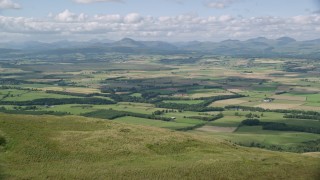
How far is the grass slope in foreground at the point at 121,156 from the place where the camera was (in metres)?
Answer: 49.8

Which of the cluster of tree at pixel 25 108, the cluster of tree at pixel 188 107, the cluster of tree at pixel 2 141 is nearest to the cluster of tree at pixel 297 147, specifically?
the cluster of tree at pixel 2 141

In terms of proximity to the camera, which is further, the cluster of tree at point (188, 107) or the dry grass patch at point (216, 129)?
the cluster of tree at point (188, 107)

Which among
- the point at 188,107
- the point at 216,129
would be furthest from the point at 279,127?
the point at 188,107

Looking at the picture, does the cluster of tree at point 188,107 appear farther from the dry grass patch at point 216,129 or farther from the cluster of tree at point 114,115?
the dry grass patch at point 216,129

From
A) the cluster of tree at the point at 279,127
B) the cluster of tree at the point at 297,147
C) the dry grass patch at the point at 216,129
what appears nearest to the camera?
the cluster of tree at the point at 297,147

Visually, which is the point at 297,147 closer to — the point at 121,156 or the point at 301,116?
the point at 301,116

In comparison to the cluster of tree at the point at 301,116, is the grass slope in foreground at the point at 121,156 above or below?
above

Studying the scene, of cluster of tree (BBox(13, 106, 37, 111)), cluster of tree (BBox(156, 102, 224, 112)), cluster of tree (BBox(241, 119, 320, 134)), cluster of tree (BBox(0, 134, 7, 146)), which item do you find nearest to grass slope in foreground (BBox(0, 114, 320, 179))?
cluster of tree (BBox(0, 134, 7, 146))

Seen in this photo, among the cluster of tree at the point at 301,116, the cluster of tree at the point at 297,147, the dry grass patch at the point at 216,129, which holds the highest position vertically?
the cluster of tree at the point at 301,116

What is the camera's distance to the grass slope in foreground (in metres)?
49.8

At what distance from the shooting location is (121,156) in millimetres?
57156

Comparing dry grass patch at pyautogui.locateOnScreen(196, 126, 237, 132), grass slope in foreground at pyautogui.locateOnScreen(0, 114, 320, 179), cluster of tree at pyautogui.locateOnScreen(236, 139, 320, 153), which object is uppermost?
grass slope in foreground at pyautogui.locateOnScreen(0, 114, 320, 179)

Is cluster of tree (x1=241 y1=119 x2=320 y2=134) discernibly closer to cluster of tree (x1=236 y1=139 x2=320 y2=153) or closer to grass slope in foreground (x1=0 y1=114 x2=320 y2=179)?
cluster of tree (x1=236 y1=139 x2=320 y2=153)

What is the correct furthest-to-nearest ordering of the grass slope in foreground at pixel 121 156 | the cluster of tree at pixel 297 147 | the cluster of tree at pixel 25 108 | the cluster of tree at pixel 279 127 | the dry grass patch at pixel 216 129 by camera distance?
the cluster of tree at pixel 25 108 < the cluster of tree at pixel 279 127 < the dry grass patch at pixel 216 129 < the cluster of tree at pixel 297 147 < the grass slope in foreground at pixel 121 156
